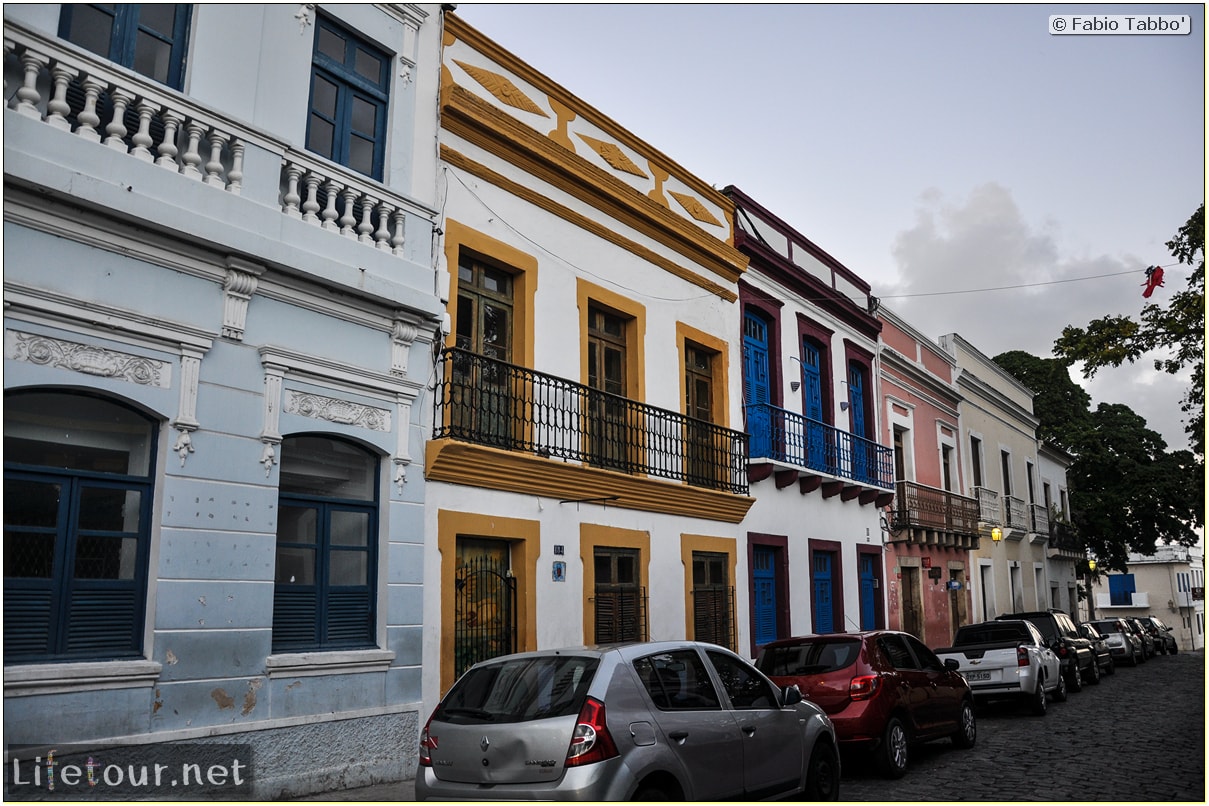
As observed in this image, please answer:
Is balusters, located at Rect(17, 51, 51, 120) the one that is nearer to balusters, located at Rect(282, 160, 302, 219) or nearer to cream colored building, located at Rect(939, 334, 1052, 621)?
balusters, located at Rect(282, 160, 302, 219)

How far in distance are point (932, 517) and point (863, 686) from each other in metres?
14.3

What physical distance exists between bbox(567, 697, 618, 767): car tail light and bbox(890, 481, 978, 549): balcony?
16.6 meters

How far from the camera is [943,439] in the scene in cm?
2670

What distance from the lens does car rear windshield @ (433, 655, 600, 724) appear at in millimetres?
6473

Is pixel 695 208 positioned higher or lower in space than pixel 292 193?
higher

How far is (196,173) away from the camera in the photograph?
8500 millimetres

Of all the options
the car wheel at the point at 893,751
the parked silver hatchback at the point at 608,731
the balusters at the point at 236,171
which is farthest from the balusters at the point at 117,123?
the car wheel at the point at 893,751

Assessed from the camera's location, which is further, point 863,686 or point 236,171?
point 863,686

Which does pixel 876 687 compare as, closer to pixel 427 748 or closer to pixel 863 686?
pixel 863 686

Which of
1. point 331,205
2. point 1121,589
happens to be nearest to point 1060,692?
point 331,205

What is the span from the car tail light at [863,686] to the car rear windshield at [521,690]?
171 inches

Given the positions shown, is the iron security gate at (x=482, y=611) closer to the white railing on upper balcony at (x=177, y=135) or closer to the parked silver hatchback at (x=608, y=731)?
the white railing on upper balcony at (x=177, y=135)

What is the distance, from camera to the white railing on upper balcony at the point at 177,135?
7477 millimetres

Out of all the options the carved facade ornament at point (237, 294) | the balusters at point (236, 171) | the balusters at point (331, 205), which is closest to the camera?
the carved facade ornament at point (237, 294)
